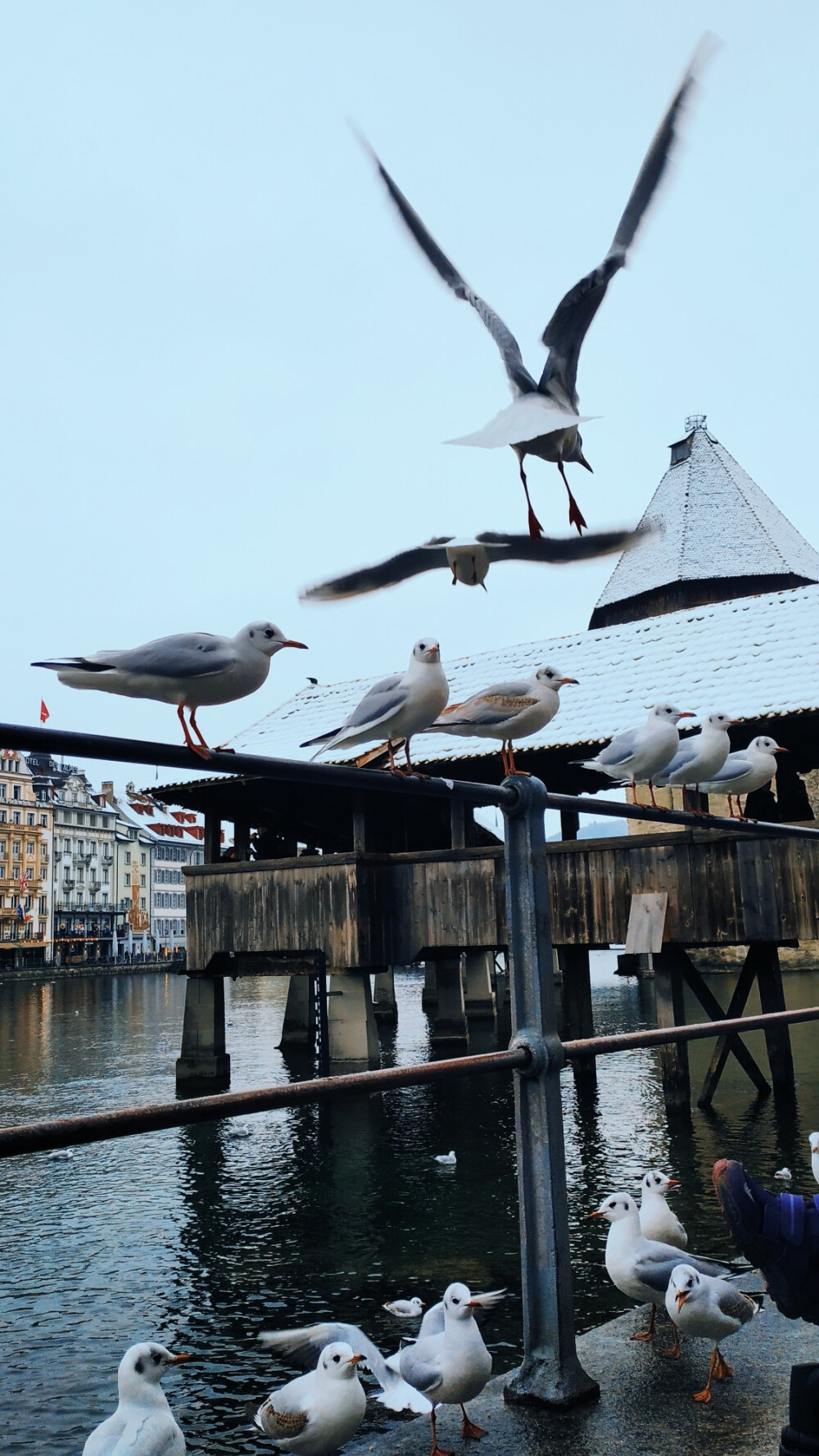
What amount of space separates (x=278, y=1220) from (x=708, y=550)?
117ft

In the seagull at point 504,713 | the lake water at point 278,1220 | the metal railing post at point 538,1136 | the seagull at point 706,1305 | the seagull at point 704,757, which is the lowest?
the lake water at point 278,1220

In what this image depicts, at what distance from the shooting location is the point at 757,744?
38.7ft

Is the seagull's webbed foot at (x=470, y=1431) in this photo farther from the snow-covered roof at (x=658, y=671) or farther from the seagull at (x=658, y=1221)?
the snow-covered roof at (x=658, y=671)

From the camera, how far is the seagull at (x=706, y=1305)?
3389 mm

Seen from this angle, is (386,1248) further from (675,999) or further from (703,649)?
(703,649)

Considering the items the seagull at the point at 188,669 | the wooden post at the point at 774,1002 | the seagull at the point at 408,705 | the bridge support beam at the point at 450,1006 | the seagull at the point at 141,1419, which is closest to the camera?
the seagull at the point at 141,1419

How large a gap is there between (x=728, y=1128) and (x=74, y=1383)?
1019 centimetres

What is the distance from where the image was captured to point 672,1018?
16453mm

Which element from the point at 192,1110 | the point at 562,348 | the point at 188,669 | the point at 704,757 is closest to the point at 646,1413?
the point at 192,1110

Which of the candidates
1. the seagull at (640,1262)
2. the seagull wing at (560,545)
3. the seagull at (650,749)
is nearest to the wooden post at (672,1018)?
the seagull at (650,749)

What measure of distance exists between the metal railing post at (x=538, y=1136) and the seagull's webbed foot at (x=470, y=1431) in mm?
129

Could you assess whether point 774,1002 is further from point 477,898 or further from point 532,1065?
point 532,1065

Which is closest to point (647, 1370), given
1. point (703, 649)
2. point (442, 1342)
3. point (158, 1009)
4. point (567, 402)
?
point (442, 1342)

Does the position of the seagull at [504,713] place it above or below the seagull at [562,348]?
below
